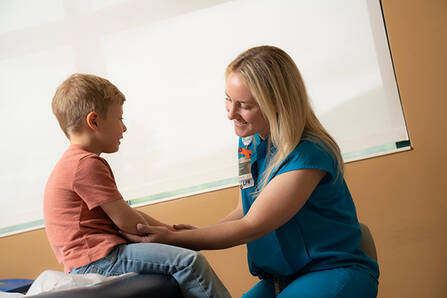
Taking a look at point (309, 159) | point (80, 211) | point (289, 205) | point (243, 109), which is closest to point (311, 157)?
point (309, 159)

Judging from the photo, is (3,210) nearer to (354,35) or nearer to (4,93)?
(4,93)

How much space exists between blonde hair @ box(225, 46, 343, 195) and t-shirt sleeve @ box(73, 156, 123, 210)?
0.47m

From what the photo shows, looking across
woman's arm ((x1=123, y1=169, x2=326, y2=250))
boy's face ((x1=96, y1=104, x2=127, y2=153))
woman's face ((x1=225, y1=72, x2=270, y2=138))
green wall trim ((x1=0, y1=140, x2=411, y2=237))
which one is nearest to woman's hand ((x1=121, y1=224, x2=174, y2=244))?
woman's arm ((x1=123, y1=169, x2=326, y2=250))

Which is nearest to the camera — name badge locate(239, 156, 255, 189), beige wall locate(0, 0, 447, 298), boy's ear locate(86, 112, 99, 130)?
boy's ear locate(86, 112, 99, 130)

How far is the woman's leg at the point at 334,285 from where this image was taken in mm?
1269

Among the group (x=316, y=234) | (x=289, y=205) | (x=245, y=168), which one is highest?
(x=245, y=168)

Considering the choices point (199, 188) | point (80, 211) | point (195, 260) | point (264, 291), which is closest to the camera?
point (195, 260)

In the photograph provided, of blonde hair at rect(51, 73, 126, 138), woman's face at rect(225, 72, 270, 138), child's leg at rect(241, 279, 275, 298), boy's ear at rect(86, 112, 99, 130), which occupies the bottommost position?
child's leg at rect(241, 279, 275, 298)

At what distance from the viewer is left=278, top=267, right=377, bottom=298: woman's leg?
127 cm

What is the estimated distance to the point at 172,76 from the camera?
262cm

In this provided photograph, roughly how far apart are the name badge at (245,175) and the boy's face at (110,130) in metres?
0.42

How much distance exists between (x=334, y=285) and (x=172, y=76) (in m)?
1.67

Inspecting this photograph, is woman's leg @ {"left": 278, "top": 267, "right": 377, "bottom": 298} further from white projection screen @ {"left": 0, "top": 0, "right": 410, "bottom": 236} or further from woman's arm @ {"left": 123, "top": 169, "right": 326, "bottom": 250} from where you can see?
white projection screen @ {"left": 0, "top": 0, "right": 410, "bottom": 236}

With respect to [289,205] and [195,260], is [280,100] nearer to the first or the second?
[289,205]
